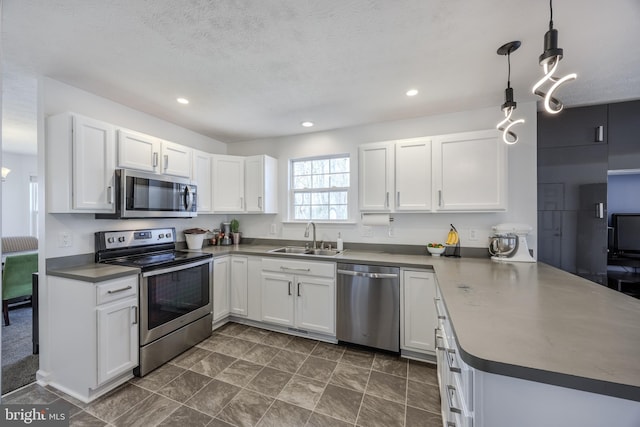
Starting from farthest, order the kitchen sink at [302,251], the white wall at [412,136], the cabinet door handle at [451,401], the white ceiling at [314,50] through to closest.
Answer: the kitchen sink at [302,251]
the white wall at [412,136]
the white ceiling at [314,50]
the cabinet door handle at [451,401]

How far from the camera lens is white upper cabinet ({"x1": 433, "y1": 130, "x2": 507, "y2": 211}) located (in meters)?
2.44

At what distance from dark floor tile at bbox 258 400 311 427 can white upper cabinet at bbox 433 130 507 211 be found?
217 centimetres

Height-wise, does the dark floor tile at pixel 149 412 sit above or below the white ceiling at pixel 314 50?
below

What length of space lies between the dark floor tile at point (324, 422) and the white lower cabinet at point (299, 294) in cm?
98

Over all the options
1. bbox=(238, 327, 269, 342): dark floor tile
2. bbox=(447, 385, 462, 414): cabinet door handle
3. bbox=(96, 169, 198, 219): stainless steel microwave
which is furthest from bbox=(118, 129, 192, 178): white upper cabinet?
Result: bbox=(447, 385, 462, 414): cabinet door handle

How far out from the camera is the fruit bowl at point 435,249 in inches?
108

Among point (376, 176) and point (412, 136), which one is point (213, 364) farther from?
point (412, 136)

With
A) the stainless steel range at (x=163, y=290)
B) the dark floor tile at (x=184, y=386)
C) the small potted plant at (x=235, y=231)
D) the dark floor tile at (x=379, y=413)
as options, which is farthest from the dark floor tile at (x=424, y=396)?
the small potted plant at (x=235, y=231)

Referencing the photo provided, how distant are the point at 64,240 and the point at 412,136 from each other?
3.58m

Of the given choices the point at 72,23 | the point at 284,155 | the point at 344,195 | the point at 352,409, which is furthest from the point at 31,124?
the point at 352,409

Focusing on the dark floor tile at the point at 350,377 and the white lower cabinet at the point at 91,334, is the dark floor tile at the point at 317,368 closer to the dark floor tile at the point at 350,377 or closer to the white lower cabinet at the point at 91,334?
the dark floor tile at the point at 350,377

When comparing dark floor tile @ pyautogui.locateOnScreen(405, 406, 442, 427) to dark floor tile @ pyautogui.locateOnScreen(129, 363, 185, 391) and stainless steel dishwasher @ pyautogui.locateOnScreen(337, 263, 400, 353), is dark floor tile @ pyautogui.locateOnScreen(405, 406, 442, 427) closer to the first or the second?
stainless steel dishwasher @ pyautogui.locateOnScreen(337, 263, 400, 353)

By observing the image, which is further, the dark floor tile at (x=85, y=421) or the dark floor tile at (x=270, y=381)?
the dark floor tile at (x=270, y=381)

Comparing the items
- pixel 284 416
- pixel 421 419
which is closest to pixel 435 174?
pixel 421 419
